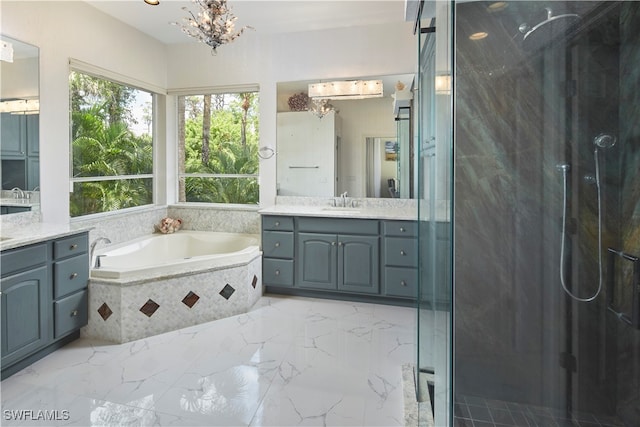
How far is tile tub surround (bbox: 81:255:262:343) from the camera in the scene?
2.82 metres

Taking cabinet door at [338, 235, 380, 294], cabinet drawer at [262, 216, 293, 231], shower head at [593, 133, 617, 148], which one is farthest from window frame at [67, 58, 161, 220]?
shower head at [593, 133, 617, 148]

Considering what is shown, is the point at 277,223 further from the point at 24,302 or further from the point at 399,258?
the point at 24,302

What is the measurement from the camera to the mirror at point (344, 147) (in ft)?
12.9

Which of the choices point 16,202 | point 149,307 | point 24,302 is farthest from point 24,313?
point 16,202

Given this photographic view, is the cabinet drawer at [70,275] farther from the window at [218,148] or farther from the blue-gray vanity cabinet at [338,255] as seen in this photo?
the window at [218,148]

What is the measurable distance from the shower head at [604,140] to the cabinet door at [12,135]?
3.77 m

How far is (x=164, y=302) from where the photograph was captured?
3.00m

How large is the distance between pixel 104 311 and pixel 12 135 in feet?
4.81

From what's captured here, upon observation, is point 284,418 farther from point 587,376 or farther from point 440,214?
point 587,376

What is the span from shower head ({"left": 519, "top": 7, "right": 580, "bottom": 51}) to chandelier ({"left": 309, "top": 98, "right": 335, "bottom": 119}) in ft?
7.52

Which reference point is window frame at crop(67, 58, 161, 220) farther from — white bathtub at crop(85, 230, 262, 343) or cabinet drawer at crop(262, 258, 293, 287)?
cabinet drawer at crop(262, 258, 293, 287)

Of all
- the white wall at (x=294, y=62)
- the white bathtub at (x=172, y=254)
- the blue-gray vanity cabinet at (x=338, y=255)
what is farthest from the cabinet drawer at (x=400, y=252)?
the white bathtub at (x=172, y=254)

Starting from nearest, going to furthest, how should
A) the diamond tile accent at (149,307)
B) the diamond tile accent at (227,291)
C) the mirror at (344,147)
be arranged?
the diamond tile accent at (149,307) → the diamond tile accent at (227,291) → the mirror at (344,147)

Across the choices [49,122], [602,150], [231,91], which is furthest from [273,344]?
[231,91]
